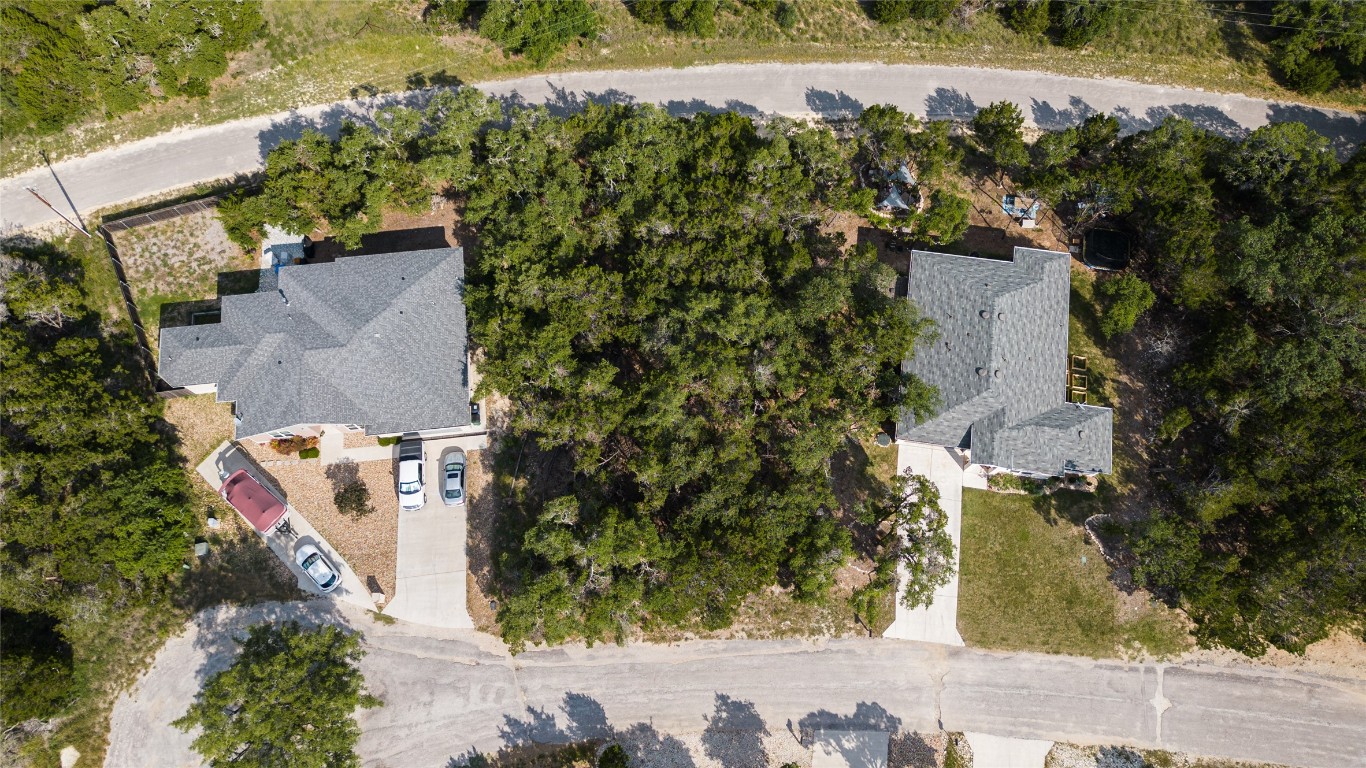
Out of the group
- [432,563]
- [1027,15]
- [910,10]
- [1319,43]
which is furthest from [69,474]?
[1319,43]

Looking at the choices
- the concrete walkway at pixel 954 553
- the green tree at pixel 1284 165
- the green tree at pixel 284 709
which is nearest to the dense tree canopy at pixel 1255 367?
the green tree at pixel 1284 165

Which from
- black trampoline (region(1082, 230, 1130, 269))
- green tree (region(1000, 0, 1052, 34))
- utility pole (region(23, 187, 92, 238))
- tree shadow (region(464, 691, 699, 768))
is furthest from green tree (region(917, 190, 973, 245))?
utility pole (region(23, 187, 92, 238))

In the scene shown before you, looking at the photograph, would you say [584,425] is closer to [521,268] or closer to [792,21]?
[521,268]

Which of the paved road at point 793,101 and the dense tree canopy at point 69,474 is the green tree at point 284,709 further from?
the paved road at point 793,101

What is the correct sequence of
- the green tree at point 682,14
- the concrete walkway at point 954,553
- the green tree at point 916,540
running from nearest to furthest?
the green tree at point 916,540 → the concrete walkway at point 954,553 → the green tree at point 682,14

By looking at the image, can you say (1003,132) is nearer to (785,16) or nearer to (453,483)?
(785,16)

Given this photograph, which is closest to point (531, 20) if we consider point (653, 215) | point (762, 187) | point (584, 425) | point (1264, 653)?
point (653, 215)
